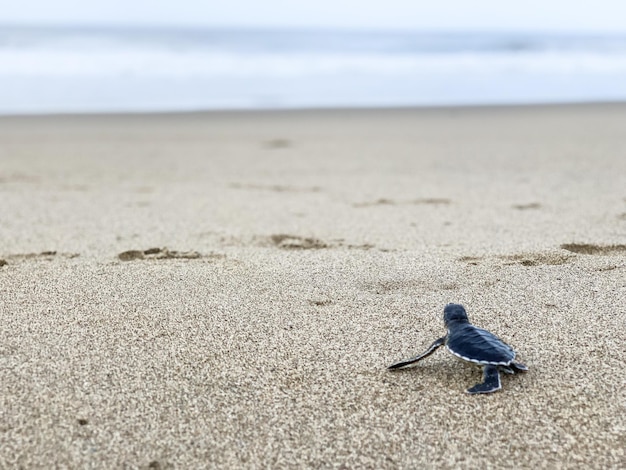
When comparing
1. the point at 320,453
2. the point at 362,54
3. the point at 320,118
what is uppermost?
the point at 362,54

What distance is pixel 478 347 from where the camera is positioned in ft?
5.72

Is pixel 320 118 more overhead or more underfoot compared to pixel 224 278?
more overhead

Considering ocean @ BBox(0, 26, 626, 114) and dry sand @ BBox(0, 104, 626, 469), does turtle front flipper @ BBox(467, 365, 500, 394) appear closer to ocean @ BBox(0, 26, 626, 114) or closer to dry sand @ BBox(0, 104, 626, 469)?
dry sand @ BBox(0, 104, 626, 469)

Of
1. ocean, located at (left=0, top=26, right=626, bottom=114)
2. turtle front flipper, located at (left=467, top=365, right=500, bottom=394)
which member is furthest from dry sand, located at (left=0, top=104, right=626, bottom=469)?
ocean, located at (left=0, top=26, right=626, bottom=114)

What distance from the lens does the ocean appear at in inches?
421

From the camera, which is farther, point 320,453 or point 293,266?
point 293,266

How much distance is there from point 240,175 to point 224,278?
258cm

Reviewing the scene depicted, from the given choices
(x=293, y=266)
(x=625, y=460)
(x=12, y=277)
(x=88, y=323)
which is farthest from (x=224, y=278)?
(x=625, y=460)

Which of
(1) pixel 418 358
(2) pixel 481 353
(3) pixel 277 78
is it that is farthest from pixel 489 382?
(3) pixel 277 78

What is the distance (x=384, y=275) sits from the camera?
257 centimetres

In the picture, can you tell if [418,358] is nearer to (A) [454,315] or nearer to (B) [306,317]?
(A) [454,315]

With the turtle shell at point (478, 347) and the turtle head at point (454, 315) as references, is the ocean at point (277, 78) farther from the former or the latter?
the turtle shell at point (478, 347)

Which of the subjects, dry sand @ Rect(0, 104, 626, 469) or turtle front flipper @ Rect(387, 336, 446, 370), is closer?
dry sand @ Rect(0, 104, 626, 469)

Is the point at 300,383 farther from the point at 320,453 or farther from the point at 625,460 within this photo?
the point at 625,460
